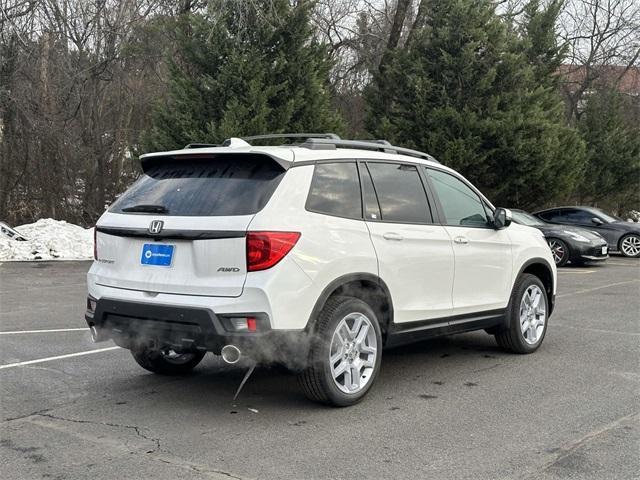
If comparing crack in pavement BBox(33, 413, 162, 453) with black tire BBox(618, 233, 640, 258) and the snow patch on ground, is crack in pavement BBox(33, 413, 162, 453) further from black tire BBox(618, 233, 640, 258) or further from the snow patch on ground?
black tire BBox(618, 233, 640, 258)

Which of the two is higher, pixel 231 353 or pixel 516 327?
pixel 231 353

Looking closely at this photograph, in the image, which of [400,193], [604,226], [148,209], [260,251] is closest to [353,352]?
[260,251]

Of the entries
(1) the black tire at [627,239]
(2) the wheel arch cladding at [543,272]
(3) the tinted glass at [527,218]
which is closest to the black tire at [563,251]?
(3) the tinted glass at [527,218]

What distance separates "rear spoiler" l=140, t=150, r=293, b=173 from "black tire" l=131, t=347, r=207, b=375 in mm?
1487

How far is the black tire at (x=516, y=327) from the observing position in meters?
6.65

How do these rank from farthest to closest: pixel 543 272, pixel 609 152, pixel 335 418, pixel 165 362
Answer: pixel 609 152 → pixel 543 272 → pixel 165 362 → pixel 335 418

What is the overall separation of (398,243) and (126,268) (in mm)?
1960

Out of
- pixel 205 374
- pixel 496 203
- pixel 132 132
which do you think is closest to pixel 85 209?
pixel 132 132

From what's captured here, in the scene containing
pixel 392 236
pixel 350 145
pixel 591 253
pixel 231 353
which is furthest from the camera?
pixel 591 253

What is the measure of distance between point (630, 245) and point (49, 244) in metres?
14.3

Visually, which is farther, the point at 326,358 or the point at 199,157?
the point at 199,157

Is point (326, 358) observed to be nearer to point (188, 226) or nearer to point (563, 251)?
point (188, 226)

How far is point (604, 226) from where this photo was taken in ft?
63.5

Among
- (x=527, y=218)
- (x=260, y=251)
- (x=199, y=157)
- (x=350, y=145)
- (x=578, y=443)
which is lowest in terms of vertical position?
(x=578, y=443)
